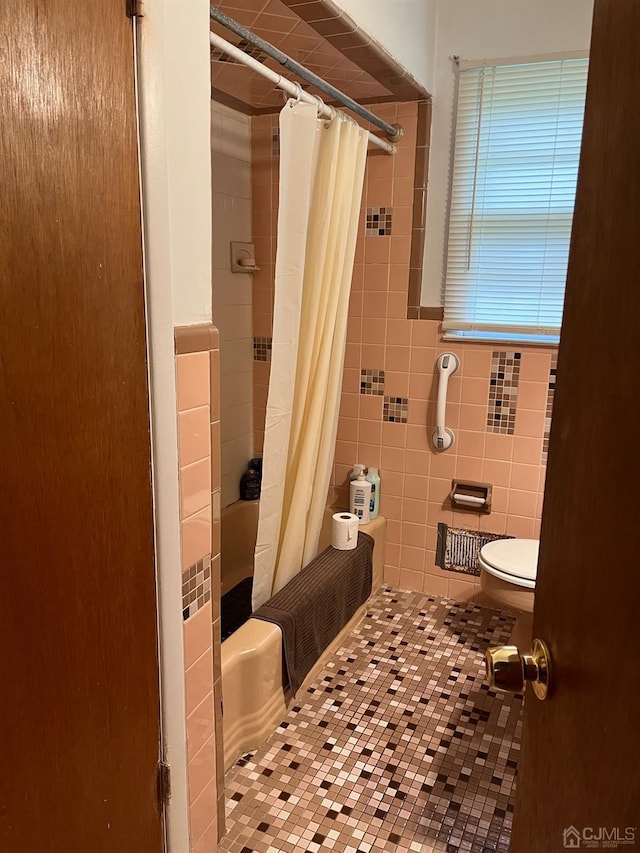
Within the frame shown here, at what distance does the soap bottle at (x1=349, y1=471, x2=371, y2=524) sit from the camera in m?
2.74

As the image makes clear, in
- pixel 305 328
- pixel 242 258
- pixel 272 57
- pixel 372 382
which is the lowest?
pixel 372 382

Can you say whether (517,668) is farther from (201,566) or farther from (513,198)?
(513,198)

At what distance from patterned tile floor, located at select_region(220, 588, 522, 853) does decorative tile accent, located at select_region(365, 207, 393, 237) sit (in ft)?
5.53

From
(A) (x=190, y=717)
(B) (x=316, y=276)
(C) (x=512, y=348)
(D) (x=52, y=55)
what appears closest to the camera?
(D) (x=52, y=55)

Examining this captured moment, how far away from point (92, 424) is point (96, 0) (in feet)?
2.09

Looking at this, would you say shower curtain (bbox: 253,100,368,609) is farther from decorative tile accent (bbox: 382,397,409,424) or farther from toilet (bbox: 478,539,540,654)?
toilet (bbox: 478,539,540,654)

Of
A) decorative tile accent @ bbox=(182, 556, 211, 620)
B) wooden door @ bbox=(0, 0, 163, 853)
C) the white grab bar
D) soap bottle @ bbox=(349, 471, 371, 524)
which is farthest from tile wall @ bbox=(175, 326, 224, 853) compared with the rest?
the white grab bar

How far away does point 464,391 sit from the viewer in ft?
8.68

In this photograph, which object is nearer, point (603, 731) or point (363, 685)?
point (603, 731)

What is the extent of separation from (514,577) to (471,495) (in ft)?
1.75

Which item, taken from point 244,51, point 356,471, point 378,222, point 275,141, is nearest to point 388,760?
point 356,471

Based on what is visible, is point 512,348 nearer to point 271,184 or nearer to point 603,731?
point 271,184

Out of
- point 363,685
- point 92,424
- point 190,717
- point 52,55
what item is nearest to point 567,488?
point 92,424

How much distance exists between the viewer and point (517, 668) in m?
0.80
